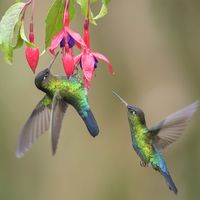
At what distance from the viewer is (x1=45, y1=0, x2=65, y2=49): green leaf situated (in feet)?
6.85

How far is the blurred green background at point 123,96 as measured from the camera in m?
5.31

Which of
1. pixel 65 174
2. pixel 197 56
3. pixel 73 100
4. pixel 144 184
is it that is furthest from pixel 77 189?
pixel 73 100

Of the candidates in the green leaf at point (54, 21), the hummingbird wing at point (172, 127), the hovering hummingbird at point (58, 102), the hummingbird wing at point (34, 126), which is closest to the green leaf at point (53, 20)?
the green leaf at point (54, 21)

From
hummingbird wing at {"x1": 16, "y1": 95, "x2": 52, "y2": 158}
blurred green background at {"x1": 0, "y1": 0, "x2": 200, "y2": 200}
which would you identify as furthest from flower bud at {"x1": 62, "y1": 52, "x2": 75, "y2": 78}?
blurred green background at {"x1": 0, "y1": 0, "x2": 200, "y2": 200}

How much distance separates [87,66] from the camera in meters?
1.92

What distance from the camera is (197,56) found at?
17.6 ft

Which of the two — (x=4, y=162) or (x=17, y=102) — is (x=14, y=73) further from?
(x=4, y=162)

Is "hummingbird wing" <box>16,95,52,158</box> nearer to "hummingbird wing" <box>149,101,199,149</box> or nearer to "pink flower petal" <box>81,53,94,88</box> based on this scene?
"pink flower petal" <box>81,53,94,88</box>

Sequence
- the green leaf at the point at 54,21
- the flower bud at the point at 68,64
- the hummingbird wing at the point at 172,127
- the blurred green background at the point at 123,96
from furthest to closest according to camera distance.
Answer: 1. the blurred green background at the point at 123,96
2. the hummingbird wing at the point at 172,127
3. the green leaf at the point at 54,21
4. the flower bud at the point at 68,64

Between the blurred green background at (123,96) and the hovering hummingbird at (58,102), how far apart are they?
2968mm

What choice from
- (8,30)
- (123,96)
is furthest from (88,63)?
(123,96)

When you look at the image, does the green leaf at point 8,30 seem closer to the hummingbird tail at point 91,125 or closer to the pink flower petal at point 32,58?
the pink flower petal at point 32,58

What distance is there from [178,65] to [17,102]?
4.58 feet

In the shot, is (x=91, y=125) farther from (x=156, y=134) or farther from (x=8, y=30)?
(x=156, y=134)
